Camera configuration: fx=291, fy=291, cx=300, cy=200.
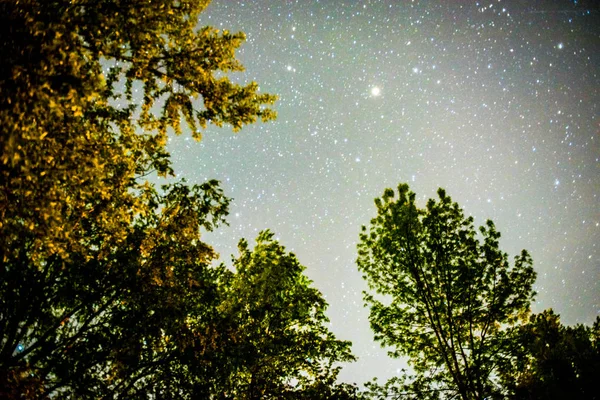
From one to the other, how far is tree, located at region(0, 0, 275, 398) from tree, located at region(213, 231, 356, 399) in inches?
53.5

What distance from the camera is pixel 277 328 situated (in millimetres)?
9523

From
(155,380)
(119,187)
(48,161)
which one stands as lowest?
(155,380)

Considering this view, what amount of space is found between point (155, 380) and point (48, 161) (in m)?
5.27

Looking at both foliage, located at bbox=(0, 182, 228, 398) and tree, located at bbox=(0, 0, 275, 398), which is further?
foliage, located at bbox=(0, 182, 228, 398)

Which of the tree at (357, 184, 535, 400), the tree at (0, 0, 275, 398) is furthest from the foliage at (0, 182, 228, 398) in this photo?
the tree at (357, 184, 535, 400)

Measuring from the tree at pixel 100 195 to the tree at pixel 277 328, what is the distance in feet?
4.46

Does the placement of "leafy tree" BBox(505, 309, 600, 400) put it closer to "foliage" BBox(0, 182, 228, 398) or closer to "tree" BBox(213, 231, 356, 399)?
"tree" BBox(213, 231, 356, 399)

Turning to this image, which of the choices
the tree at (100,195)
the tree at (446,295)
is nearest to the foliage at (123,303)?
the tree at (100,195)

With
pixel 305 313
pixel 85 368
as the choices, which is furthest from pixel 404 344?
pixel 85 368

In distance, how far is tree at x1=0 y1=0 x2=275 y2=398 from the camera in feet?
10.8

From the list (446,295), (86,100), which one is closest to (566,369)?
(446,295)

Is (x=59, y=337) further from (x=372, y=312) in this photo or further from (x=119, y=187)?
(x=372, y=312)

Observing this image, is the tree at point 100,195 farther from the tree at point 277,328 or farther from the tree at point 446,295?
the tree at point 446,295

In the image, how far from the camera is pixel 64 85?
3.31 metres
